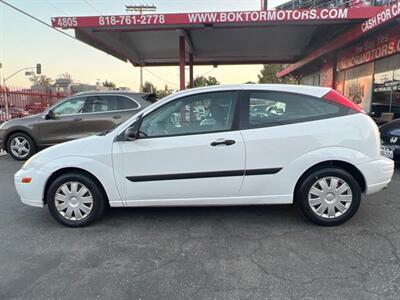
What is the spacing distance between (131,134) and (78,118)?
15.6 feet

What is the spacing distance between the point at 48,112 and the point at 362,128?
707cm

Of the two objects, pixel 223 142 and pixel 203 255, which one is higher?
pixel 223 142

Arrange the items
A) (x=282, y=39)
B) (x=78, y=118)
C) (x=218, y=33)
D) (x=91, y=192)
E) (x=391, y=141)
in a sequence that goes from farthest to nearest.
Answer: (x=282, y=39) → (x=218, y=33) → (x=78, y=118) → (x=391, y=141) → (x=91, y=192)

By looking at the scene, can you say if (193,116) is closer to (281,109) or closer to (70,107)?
(281,109)

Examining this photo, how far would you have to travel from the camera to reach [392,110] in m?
10.6

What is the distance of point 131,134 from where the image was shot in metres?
3.74

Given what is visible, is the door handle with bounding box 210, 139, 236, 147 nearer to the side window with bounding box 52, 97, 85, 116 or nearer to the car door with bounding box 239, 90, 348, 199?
the car door with bounding box 239, 90, 348, 199

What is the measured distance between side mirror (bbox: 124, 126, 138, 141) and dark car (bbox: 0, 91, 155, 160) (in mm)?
4119

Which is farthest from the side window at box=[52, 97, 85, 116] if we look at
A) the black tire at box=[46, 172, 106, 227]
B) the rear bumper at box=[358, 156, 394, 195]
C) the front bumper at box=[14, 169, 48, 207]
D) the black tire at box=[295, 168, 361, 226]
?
the rear bumper at box=[358, 156, 394, 195]

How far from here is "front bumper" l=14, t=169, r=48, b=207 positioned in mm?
3896

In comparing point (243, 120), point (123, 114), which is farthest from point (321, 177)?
point (123, 114)

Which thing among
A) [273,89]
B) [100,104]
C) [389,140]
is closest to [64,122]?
[100,104]

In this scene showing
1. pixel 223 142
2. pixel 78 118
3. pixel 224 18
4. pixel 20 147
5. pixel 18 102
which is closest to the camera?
pixel 223 142

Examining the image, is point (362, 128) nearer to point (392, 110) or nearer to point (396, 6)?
point (396, 6)
